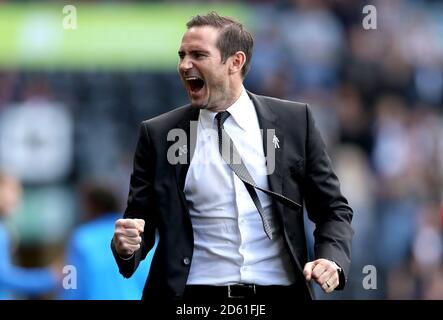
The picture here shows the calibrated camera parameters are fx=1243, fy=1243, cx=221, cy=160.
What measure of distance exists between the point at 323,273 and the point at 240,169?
0.51m

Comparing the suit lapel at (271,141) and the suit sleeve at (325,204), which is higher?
the suit lapel at (271,141)

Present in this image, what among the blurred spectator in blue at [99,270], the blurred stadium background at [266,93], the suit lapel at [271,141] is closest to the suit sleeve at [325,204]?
the suit lapel at [271,141]

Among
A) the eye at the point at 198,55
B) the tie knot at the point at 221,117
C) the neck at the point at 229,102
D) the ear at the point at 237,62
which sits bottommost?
the tie knot at the point at 221,117

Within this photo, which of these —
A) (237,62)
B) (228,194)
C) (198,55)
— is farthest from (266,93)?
(228,194)

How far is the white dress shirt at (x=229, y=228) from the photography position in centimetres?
447

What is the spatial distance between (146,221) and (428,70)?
733 centimetres

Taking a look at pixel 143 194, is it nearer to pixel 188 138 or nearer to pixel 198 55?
pixel 188 138

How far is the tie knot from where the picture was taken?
461cm

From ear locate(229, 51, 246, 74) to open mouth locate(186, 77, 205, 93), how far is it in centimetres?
13

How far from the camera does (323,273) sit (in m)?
4.30

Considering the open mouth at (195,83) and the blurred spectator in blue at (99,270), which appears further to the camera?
the blurred spectator in blue at (99,270)

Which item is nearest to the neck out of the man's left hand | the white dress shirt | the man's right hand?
the white dress shirt

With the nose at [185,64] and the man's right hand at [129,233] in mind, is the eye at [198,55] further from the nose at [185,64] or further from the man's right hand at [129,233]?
the man's right hand at [129,233]

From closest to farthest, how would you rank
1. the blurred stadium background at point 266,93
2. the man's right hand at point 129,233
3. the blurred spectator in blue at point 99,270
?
the man's right hand at point 129,233 → the blurred spectator in blue at point 99,270 → the blurred stadium background at point 266,93
